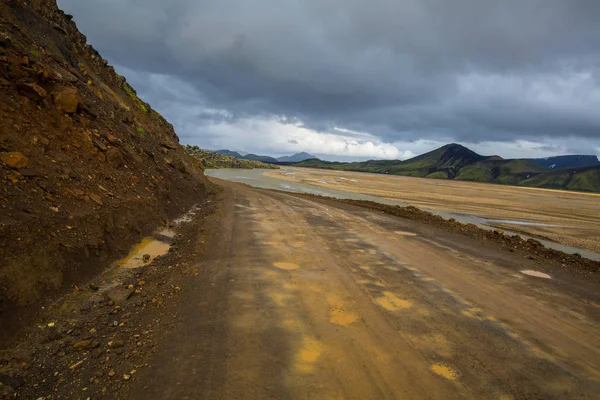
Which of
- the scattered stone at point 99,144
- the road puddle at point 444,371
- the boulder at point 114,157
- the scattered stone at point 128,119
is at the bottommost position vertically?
the road puddle at point 444,371

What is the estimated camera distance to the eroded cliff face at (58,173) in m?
6.07

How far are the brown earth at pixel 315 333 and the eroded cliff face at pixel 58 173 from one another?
923 millimetres

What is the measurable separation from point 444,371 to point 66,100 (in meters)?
14.6

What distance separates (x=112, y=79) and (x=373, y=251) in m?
23.7

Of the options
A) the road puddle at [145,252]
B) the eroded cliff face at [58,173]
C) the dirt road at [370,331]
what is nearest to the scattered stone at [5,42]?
the eroded cliff face at [58,173]

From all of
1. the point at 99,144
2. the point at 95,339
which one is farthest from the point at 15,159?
the point at 95,339

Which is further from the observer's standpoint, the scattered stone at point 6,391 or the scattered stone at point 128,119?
the scattered stone at point 128,119

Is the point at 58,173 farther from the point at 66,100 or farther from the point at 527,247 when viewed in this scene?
→ the point at 527,247

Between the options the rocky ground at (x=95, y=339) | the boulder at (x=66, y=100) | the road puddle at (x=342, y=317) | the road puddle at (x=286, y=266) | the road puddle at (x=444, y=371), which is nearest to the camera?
the rocky ground at (x=95, y=339)

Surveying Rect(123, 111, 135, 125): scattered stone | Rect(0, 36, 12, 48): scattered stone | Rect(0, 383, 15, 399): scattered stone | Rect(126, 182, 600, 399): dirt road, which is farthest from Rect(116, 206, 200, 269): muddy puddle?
Rect(123, 111, 135, 125): scattered stone

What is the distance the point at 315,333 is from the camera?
530 centimetres

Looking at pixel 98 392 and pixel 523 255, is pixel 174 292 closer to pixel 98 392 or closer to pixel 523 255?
pixel 98 392

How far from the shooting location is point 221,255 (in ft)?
30.1

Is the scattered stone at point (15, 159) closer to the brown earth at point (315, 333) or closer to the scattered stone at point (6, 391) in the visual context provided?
the brown earth at point (315, 333)
